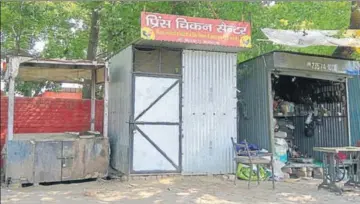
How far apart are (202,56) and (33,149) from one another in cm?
453

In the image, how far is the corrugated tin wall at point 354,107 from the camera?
10.8 meters

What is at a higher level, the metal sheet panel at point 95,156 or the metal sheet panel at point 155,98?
the metal sheet panel at point 155,98

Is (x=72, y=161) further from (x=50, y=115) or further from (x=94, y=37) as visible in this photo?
(x=94, y=37)

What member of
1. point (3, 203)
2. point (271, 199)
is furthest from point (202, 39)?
point (3, 203)

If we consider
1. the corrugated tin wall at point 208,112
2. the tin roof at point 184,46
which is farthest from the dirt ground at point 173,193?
the tin roof at point 184,46

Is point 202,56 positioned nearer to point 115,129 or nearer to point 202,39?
point 202,39

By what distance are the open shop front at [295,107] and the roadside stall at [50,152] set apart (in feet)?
13.2

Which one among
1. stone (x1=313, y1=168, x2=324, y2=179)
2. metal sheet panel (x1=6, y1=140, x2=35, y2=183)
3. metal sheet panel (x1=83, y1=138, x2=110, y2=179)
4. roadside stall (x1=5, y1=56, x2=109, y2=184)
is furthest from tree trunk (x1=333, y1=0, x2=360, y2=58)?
metal sheet panel (x1=6, y1=140, x2=35, y2=183)

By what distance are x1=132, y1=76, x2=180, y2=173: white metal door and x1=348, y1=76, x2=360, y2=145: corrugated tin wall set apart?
208 inches

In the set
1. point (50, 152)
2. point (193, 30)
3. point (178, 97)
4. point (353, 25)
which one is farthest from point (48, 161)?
point (353, 25)

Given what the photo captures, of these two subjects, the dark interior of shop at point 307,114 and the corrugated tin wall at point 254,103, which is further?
the dark interior of shop at point 307,114

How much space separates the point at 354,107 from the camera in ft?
35.7

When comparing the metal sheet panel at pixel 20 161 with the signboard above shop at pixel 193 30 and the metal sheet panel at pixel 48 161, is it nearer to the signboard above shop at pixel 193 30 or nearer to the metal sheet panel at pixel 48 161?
the metal sheet panel at pixel 48 161

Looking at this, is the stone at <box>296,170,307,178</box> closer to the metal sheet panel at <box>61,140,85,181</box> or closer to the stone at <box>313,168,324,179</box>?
the stone at <box>313,168,324,179</box>
